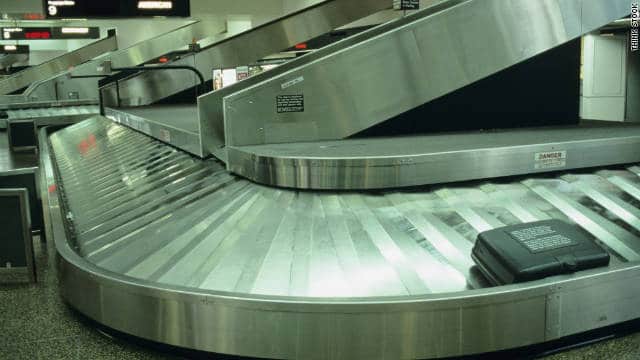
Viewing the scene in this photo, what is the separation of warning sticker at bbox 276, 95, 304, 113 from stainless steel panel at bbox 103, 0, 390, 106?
26.6 feet

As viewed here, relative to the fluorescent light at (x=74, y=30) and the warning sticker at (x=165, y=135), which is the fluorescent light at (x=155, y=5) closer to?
the warning sticker at (x=165, y=135)

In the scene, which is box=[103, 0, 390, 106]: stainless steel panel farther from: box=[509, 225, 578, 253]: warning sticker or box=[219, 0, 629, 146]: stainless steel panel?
box=[509, 225, 578, 253]: warning sticker

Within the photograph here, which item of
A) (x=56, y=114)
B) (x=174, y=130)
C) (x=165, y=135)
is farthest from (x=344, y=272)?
(x=56, y=114)

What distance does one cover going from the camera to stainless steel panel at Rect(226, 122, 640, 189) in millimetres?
3641

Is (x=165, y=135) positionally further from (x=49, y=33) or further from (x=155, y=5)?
(x=49, y=33)

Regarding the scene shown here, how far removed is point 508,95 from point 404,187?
2060 millimetres

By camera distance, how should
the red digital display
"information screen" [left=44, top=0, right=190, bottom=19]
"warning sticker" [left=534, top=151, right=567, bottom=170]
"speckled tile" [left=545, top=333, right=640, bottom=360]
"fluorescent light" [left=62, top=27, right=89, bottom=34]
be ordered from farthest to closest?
"fluorescent light" [left=62, top=27, right=89, bottom=34] < the red digital display < "information screen" [left=44, top=0, right=190, bottom=19] < "warning sticker" [left=534, top=151, right=567, bottom=170] < "speckled tile" [left=545, top=333, right=640, bottom=360]

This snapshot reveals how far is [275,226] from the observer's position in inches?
136

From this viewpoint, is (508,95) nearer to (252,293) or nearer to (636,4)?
(636,4)

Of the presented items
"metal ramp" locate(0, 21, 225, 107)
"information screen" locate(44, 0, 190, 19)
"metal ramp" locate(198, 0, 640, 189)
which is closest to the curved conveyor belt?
"metal ramp" locate(198, 0, 640, 189)

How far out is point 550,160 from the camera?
12.9ft

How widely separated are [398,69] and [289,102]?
800 mm

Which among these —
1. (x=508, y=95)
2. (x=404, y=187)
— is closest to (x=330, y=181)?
(x=404, y=187)

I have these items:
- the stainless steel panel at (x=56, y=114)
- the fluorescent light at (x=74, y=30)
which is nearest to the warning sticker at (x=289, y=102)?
the stainless steel panel at (x=56, y=114)
